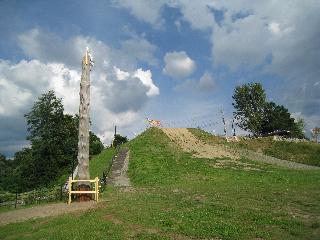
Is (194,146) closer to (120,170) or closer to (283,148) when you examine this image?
(283,148)

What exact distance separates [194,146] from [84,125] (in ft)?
141

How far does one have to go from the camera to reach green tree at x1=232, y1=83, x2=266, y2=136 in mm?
113331

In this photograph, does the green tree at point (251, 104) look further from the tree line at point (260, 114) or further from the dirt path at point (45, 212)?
the dirt path at point (45, 212)


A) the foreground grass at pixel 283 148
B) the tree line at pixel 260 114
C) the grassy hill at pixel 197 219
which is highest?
the tree line at pixel 260 114

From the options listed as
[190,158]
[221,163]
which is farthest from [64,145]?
[221,163]

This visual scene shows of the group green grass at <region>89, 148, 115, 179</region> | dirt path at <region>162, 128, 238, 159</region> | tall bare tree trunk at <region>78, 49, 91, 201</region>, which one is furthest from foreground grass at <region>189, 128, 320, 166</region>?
tall bare tree trunk at <region>78, 49, 91, 201</region>

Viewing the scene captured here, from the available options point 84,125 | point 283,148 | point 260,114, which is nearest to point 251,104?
point 260,114

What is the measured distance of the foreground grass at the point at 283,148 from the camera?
64.8 metres

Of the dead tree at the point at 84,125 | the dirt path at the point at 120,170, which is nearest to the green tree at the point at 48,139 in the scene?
the dirt path at the point at 120,170

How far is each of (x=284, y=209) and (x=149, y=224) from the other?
8.41 meters

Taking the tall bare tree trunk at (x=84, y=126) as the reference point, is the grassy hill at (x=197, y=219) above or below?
below

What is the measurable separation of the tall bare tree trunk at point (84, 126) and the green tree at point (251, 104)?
3401 inches

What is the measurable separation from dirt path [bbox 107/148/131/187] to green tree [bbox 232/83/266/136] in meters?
53.2

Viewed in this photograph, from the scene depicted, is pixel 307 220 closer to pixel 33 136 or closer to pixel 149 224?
pixel 149 224
